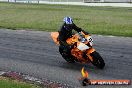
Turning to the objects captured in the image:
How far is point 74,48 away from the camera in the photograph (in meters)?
12.6

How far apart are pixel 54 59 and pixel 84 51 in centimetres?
202

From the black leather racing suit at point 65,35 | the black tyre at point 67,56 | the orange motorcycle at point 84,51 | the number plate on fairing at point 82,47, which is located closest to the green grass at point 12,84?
the number plate on fairing at point 82,47

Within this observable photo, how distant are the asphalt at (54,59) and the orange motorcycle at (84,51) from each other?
26cm

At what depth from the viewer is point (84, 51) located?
482 inches

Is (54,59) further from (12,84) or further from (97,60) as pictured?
(12,84)

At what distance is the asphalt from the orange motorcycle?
26cm

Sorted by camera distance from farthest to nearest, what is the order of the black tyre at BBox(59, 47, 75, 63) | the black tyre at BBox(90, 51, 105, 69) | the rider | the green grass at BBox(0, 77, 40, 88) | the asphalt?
the black tyre at BBox(59, 47, 75, 63) → the rider → the black tyre at BBox(90, 51, 105, 69) → the asphalt → the green grass at BBox(0, 77, 40, 88)

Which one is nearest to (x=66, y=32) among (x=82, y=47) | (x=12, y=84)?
(x=82, y=47)

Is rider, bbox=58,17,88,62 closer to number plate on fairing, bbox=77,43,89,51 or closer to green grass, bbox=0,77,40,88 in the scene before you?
number plate on fairing, bbox=77,43,89,51

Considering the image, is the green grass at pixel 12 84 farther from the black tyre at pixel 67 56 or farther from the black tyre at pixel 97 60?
the black tyre at pixel 67 56

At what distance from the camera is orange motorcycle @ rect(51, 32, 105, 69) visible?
12062 mm

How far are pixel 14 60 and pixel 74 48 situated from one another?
2.63 metres

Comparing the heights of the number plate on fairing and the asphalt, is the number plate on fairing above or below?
above

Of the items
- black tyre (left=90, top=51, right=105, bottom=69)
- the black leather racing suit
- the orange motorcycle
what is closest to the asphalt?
black tyre (left=90, top=51, right=105, bottom=69)
